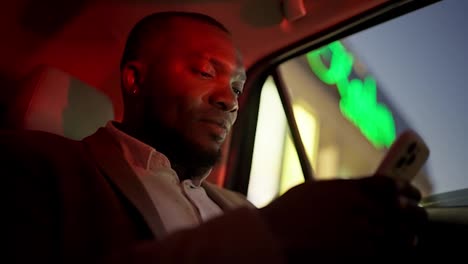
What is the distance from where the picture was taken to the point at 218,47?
1.13 metres

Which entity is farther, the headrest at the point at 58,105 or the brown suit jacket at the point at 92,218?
the headrest at the point at 58,105

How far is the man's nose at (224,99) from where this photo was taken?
104cm

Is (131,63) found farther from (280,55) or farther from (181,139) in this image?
(280,55)

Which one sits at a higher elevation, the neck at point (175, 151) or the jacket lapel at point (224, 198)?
the neck at point (175, 151)

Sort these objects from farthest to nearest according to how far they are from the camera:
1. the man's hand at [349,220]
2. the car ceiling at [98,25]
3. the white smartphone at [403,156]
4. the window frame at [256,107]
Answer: the window frame at [256,107]
the car ceiling at [98,25]
the white smartphone at [403,156]
the man's hand at [349,220]

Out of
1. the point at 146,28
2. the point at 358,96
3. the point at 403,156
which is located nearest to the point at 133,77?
the point at 146,28

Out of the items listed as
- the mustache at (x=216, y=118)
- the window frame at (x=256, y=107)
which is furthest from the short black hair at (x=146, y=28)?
the window frame at (x=256, y=107)

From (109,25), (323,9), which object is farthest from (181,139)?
(323,9)

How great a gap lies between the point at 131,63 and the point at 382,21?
714 mm

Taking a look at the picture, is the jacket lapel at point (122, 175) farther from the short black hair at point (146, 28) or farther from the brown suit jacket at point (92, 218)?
the short black hair at point (146, 28)

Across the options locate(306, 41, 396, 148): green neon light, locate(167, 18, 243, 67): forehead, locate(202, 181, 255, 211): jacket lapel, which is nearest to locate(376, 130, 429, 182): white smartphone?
locate(202, 181, 255, 211): jacket lapel

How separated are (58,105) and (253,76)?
707 millimetres

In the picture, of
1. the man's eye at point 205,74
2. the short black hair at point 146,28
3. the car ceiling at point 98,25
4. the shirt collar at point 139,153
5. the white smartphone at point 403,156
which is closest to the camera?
the white smartphone at point 403,156

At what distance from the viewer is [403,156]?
0.64 m
